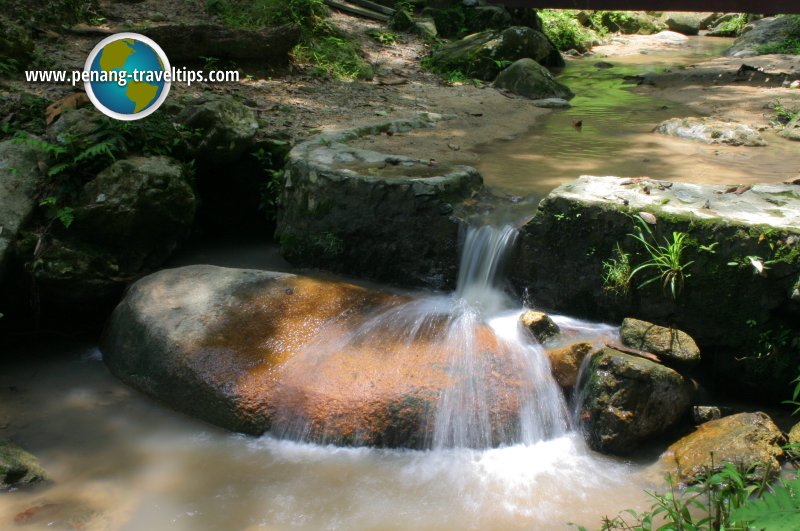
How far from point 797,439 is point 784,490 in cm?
153

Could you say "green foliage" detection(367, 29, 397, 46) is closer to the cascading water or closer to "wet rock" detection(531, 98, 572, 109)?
"wet rock" detection(531, 98, 572, 109)

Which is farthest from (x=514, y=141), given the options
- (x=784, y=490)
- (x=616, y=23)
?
(x=616, y=23)

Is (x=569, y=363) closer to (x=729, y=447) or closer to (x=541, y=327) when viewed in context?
(x=541, y=327)

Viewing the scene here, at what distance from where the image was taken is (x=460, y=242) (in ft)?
16.4

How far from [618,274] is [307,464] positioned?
7.18 ft

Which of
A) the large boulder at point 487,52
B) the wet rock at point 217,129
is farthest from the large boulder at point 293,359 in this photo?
the large boulder at point 487,52

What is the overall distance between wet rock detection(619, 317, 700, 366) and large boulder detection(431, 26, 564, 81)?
6976 mm

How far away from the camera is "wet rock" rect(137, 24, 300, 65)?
7.59 meters

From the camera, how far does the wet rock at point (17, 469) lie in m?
3.47

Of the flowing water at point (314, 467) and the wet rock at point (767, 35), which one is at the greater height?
the wet rock at point (767, 35)

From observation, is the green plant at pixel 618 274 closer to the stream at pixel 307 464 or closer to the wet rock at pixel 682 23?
the stream at pixel 307 464

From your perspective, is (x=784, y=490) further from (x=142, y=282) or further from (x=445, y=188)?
(x=142, y=282)

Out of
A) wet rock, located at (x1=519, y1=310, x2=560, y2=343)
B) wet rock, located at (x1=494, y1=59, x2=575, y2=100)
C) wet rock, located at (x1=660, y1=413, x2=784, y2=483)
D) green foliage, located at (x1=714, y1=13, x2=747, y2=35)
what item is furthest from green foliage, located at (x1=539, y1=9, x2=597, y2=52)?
wet rock, located at (x1=660, y1=413, x2=784, y2=483)

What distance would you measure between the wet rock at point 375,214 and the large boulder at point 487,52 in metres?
5.39
